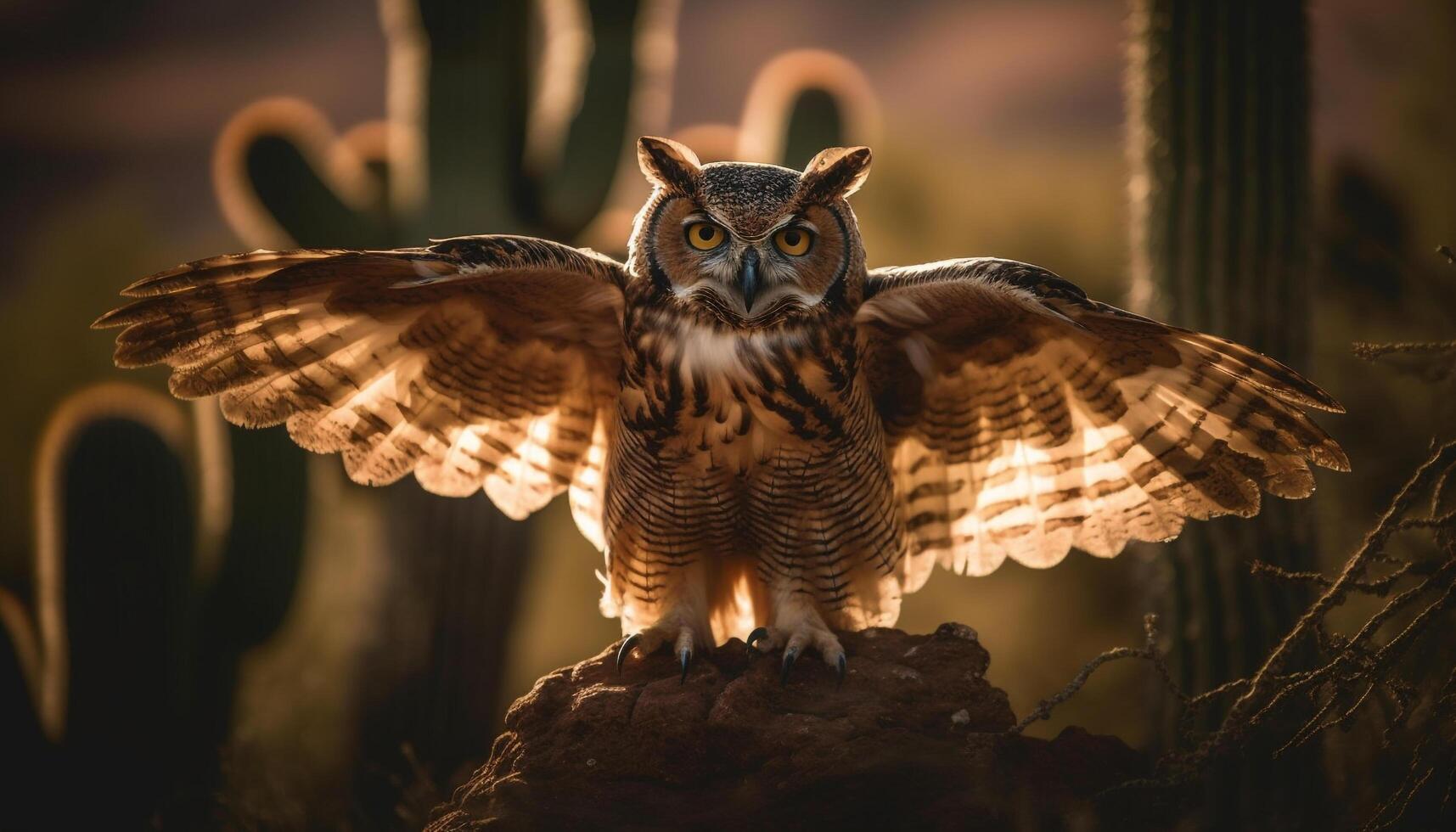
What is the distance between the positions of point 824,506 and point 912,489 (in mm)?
443

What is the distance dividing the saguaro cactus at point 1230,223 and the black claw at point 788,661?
4.33 ft

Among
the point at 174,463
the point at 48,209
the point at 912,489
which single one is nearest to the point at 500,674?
the point at 174,463

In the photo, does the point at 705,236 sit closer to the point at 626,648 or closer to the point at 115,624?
the point at 626,648

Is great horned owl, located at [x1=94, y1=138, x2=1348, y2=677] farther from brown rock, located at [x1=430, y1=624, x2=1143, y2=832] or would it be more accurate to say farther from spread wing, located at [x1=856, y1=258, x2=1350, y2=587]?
brown rock, located at [x1=430, y1=624, x2=1143, y2=832]

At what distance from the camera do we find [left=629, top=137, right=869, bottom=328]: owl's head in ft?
7.16

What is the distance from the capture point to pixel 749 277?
2.15 metres

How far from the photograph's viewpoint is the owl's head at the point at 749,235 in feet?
7.16

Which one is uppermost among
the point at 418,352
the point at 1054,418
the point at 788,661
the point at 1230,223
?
the point at 1230,223

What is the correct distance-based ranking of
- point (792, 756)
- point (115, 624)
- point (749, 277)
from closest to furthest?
1. point (792, 756)
2. point (749, 277)
3. point (115, 624)

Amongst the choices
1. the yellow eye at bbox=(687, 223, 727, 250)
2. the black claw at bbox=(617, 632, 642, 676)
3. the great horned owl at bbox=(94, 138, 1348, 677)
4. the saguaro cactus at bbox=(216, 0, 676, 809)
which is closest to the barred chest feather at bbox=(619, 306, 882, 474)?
the great horned owl at bbox=(94, 138, 1348, 677)

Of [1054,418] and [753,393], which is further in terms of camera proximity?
[1054,418]

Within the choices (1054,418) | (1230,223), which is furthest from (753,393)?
(1230,223)

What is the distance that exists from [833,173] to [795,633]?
956 mm

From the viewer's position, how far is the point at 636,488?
2.39m
